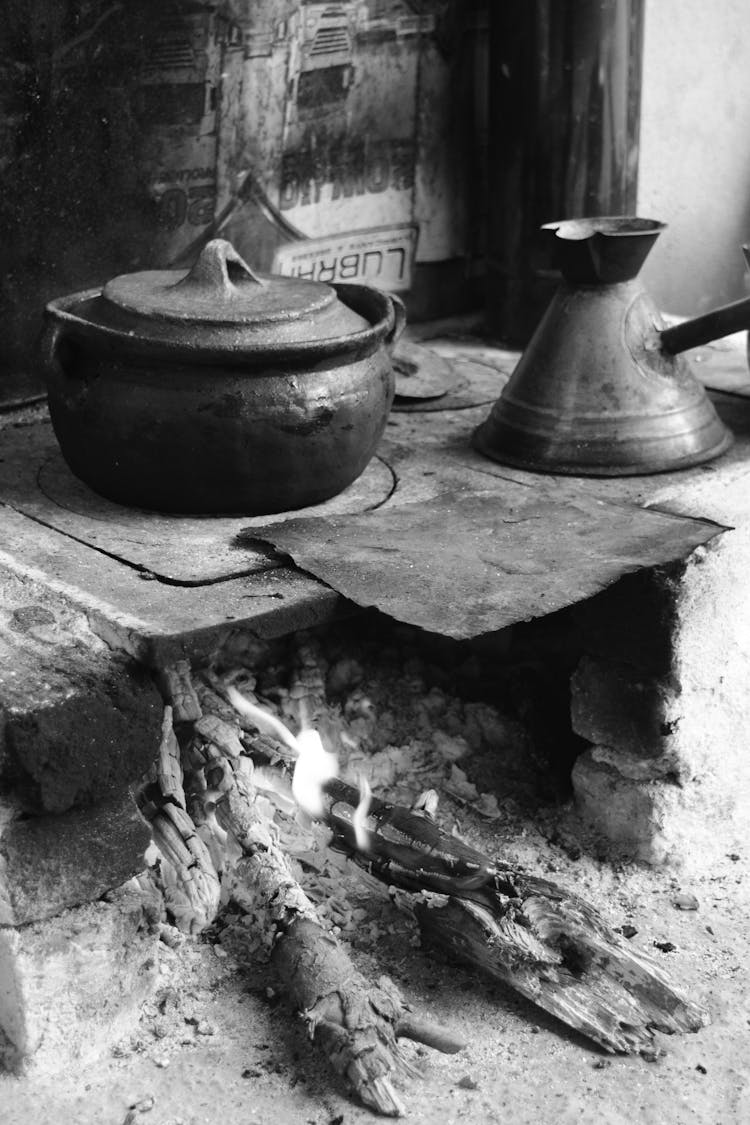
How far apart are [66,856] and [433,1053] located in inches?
26.0

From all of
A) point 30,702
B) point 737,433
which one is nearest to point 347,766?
point 30,702

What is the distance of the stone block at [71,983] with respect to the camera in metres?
2.05

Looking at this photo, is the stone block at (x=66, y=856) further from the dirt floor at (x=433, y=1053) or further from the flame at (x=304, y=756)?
the flame at (x=304, y=756)

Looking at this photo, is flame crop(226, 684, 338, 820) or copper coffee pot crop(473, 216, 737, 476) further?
copper coffee pot crop(473, 216, 737, 476)

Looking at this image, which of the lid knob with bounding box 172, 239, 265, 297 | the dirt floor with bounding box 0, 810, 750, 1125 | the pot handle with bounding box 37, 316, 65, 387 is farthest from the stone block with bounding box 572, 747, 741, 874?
the pot handle with bounding box 37, 316, 65, 387

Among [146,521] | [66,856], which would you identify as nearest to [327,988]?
[66,856]

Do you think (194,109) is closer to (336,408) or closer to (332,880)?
(336,408)

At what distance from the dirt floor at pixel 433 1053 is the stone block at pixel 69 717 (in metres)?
0.44

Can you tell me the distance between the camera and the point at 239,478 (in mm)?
2555

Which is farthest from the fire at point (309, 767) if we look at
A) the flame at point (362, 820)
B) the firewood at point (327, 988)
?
the firewood at point (327, 988)

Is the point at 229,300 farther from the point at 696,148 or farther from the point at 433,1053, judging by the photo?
the point at 696,148

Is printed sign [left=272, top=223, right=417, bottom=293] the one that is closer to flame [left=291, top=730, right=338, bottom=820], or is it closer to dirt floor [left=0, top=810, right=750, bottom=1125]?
flame [left=291, top=730, right=338, bottom=820]

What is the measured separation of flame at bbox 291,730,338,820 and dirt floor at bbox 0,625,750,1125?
7cm

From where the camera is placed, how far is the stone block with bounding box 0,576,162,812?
76.8 inches
